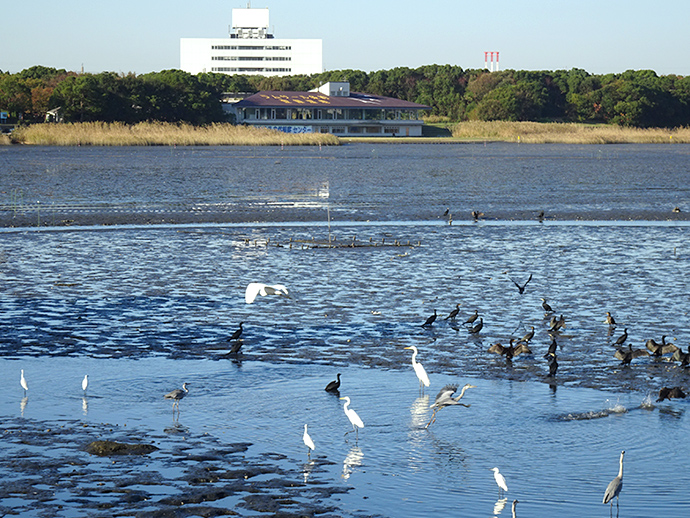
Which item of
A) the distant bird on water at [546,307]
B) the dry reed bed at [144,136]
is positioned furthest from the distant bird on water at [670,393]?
the dry reed bed at [144,136]

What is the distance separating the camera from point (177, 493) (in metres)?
8.87

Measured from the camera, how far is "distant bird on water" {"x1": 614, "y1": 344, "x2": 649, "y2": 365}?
1368 centimetres

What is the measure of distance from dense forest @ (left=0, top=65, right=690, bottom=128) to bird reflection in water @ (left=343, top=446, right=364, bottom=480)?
108144 millimetres

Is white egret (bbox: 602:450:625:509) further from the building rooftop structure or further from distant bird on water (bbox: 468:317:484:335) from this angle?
the building rooftop structure

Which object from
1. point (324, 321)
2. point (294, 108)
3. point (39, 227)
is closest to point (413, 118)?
point (294, 108)

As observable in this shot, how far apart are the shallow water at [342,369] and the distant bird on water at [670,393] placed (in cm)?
10

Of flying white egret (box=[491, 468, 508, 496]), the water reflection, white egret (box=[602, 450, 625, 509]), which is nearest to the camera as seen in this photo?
white egret (box=[602, 450, 625, 509])

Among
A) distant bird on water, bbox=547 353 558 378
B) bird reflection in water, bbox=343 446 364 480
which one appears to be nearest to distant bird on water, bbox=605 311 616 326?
distant bird on water, bbox=547 353 558 378

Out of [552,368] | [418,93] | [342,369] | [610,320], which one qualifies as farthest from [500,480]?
[418,93]

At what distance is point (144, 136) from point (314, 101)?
52225mm

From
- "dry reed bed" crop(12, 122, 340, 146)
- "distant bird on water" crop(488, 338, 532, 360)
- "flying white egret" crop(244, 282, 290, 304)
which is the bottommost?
"distant bird on water" crop(488, 338, 532, 360)

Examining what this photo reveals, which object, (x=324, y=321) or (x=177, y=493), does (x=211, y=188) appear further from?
(x=177, y=493)

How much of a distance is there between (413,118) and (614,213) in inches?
4533

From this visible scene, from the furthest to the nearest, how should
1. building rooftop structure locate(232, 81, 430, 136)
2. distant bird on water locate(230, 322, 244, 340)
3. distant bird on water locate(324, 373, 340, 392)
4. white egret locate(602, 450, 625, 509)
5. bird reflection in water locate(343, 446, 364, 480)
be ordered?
building rooftop structure locate(232, 81, 430, 136)
distant bird on water locate(230, 322, 244, 340)
distant bird on water locate(324, 373, 340, 392)
bird reflection in water locate(343, 446, 364, 480)
white egret locate(602, 450, 625, 509)
